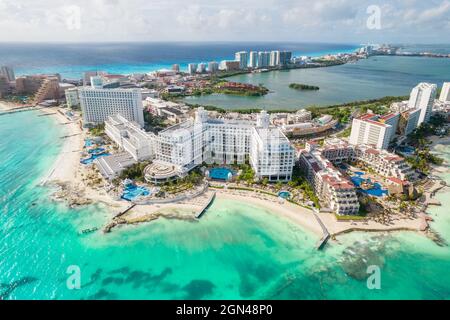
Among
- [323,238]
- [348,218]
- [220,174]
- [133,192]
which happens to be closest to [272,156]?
[220,174]

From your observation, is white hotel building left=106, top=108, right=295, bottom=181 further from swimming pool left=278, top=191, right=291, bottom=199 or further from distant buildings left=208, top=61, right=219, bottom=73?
distant buildings left=208, top=61, right=219, bottom=73

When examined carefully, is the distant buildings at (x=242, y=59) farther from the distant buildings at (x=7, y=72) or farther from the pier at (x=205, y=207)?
the pier at (x=205, y=207)

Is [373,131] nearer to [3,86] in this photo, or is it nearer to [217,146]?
[217,146]

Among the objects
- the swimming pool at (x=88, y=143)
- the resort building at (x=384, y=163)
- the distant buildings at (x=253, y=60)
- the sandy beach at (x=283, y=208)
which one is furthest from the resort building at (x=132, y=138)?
the distant buildings at (x=253, y=60)

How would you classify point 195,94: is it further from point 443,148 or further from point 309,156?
point 443,148

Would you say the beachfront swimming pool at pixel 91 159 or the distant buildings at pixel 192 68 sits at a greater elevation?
the distant buildings at pixel 192 68
